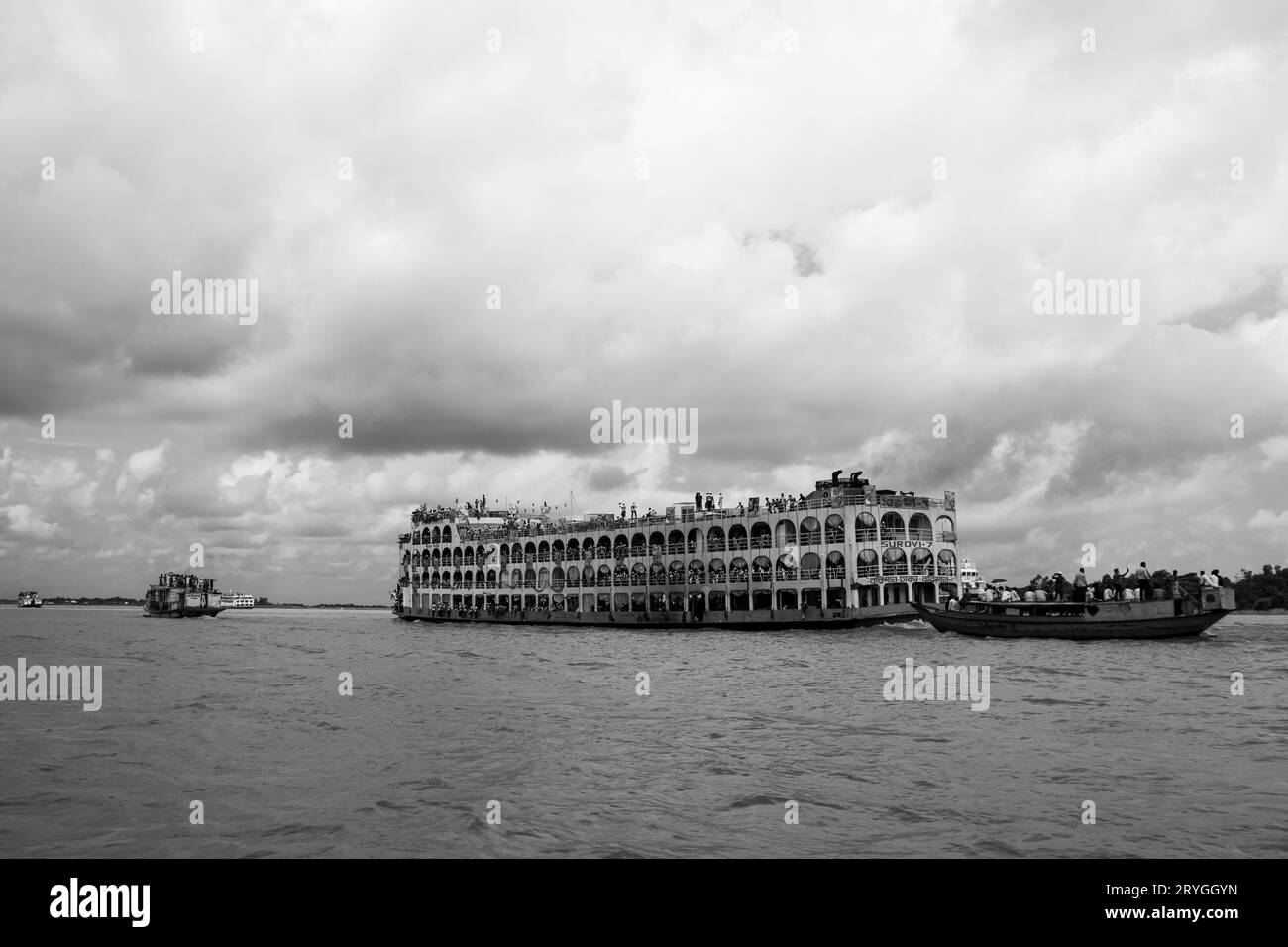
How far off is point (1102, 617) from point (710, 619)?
37.0m

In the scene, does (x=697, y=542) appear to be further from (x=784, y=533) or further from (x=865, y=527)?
(x=865, y=527)

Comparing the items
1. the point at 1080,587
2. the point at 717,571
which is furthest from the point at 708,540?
the point at 1080,587

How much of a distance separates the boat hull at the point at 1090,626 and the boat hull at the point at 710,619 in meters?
11.8

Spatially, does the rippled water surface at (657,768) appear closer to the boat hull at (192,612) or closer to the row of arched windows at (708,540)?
the row of arched windows at (708,540)

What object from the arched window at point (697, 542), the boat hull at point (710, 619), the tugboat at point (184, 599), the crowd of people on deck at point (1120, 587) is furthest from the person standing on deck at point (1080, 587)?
the tugboat at point (184, 599)

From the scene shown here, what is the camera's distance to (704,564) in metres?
83.8

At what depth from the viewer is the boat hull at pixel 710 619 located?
68625 mm

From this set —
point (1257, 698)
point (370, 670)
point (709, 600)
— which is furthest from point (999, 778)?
point (709, 600)

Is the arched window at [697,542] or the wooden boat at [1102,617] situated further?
the arched window at [697,542]

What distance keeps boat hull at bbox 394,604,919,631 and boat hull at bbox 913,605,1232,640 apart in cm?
1183

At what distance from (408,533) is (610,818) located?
11895 cm

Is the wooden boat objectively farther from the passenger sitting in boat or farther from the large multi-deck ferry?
the large multi-deck ferry
